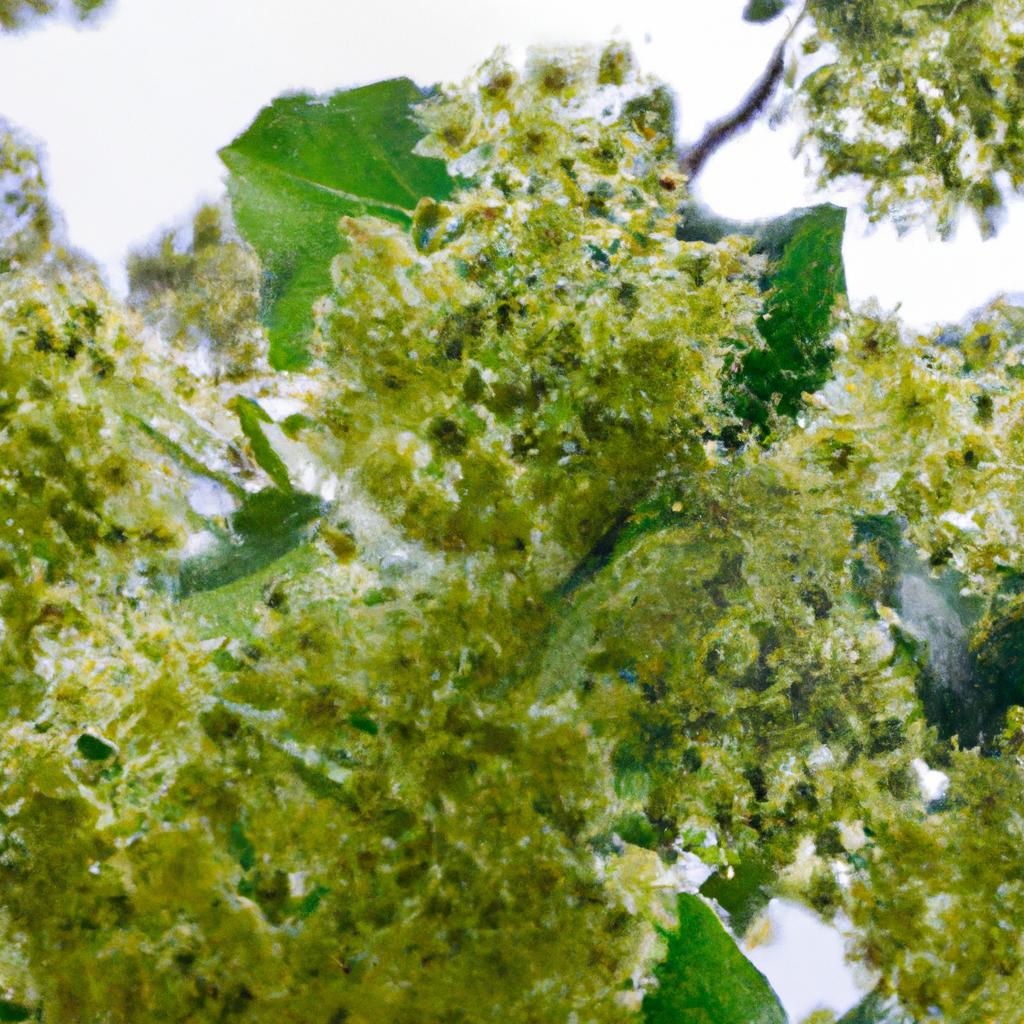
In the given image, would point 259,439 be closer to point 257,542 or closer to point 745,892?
point 257,542

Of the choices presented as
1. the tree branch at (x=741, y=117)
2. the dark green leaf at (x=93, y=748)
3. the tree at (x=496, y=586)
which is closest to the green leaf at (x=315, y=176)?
the tree at (x=496, y=586)

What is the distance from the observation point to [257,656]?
75cm

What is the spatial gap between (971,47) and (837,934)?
787 mm

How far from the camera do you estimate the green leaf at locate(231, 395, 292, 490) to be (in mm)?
807

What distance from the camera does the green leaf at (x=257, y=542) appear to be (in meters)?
0.78

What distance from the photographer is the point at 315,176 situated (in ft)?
2.67

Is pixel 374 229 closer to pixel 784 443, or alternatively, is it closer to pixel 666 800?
pixel 784 443

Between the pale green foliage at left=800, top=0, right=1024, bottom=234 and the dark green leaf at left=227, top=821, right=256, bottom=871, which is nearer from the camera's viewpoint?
the dark green leaf at left=227, top=821, right=256, bottom=871

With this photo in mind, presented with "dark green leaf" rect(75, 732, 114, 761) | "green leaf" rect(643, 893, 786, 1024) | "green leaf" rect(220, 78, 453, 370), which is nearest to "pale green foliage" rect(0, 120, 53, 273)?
"green leaf" rect(220, 78, 453, 370)

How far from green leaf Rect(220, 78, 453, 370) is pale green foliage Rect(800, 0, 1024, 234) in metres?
0.37

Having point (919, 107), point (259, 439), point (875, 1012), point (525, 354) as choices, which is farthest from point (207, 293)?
point (875, 1012)

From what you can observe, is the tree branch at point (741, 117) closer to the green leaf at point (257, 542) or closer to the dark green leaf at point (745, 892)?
the green leaf at point (257, 542)

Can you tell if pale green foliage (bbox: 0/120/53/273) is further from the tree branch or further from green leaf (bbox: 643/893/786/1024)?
green leaf (bbox: 643/893/786/1024)

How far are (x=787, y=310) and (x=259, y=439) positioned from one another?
47 centimetres
